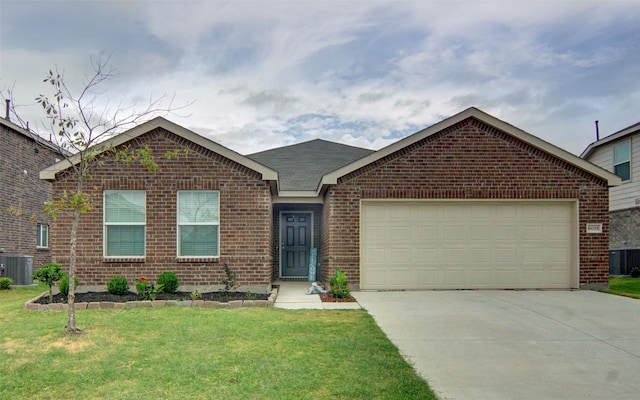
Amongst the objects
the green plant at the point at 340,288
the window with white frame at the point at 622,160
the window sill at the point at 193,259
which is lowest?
the green plant at the point at 340,288

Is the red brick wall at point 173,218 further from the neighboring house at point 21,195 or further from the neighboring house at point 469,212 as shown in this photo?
the neighboring house at point 21,195

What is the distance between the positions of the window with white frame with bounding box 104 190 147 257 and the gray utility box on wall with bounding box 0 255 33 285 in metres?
6.56

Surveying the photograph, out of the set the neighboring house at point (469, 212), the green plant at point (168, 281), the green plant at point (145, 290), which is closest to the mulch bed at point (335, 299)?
the neighboring house at point (469, 212)

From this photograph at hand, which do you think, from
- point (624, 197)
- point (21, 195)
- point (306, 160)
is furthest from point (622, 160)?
point (21, 195)

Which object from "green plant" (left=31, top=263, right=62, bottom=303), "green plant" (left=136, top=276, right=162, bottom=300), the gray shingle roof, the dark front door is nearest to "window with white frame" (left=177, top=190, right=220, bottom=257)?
"green plant" (left=136, top=276, right=162, bottom=300)

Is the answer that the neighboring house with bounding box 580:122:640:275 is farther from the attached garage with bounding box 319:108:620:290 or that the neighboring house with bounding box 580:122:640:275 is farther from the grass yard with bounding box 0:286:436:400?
the grass yard with bounding box 0:286:436:400

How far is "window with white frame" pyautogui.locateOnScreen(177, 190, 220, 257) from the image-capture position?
1187 centimetres

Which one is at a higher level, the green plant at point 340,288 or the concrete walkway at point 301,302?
the green plant at point 340,288

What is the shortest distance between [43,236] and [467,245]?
16.9 meters

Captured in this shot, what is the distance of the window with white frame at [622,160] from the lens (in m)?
19.0

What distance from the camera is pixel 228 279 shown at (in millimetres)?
11633

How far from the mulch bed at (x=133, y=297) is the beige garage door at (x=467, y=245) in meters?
3.33

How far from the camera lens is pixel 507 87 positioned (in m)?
15.2

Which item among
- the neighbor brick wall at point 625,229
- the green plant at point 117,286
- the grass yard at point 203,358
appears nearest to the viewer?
the grass yard at point 203,358
